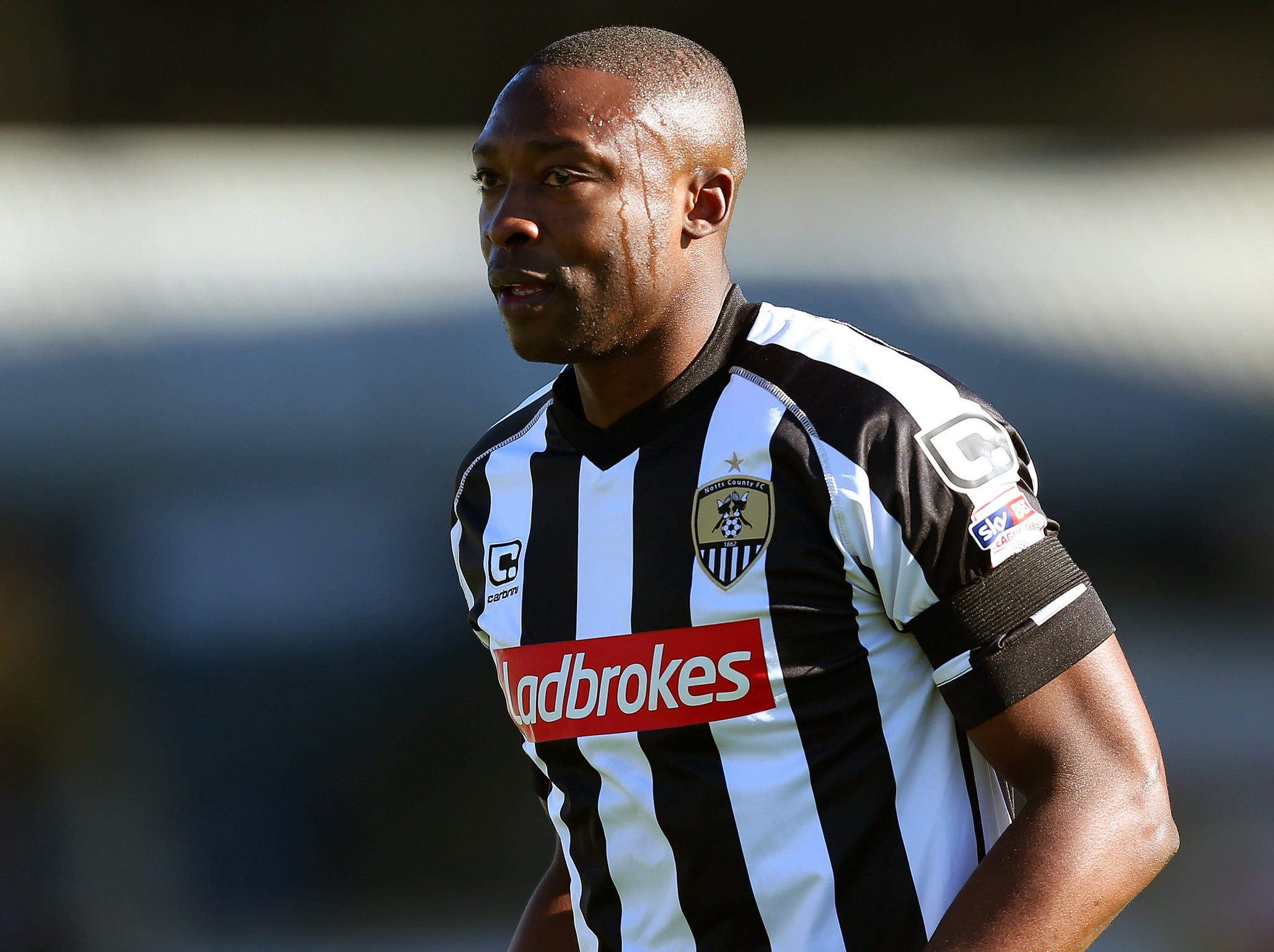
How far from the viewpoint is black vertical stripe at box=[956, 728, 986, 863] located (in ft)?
3.39

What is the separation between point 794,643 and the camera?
101cm

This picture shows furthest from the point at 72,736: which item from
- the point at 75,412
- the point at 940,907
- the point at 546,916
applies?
the point at 940,907

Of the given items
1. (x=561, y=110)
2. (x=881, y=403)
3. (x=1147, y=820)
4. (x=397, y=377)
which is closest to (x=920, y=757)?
(x=1147, y=820)

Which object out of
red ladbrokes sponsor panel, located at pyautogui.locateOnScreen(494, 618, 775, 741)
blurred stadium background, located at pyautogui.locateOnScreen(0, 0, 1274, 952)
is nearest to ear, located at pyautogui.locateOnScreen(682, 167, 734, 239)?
red ladbrokes sponsor panel, located at pyautogui.locateOnScreen(494, 618, 775, 741)

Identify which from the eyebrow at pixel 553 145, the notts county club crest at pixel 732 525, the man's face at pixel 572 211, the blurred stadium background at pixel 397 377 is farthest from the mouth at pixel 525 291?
the blurred stadium background at pixel 397 377

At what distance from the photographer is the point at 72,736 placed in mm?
2904

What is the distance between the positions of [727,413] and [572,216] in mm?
216

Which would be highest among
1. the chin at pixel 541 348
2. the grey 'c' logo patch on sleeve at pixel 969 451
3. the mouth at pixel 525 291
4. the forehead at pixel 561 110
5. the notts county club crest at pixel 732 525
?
the forehead at pixel 561 110

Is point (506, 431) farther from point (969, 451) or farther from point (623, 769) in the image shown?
point (969, 451)

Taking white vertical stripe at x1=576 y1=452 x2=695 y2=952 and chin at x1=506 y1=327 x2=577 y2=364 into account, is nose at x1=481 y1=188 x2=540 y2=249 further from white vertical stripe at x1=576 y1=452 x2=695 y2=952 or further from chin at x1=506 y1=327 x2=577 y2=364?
white vertical stripe at x1=576 y1=452 x2=695 y2=952

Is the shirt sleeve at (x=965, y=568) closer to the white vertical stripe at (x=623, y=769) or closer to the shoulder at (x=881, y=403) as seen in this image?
the shoulder at (x=881, y=403)

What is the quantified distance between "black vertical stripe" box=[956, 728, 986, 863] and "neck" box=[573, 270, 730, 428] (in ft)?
1.31

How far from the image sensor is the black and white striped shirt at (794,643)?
94 centimetres

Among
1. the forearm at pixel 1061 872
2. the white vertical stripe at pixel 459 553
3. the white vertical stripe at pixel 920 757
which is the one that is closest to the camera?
the forearm at pixel 1061 872
